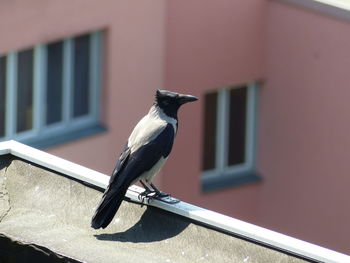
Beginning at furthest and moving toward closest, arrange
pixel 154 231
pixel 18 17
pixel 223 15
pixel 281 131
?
pixel 281 131 < pixel 223 15 < pixel 18 17 < pixel 154 231

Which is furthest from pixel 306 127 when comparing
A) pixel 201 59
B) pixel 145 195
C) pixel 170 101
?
pixel 145 195

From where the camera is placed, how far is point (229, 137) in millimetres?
21500

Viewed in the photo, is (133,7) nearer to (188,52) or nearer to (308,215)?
(188,52)

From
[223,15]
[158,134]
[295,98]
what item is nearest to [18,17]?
[223,15]

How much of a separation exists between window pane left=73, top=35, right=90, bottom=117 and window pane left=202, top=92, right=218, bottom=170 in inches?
90.7

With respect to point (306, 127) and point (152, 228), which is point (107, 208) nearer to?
point (152, 228)

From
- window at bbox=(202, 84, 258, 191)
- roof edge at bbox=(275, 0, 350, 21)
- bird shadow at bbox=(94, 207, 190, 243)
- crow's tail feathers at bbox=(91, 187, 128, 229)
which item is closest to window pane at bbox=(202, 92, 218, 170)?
window at bbox=(202, 84, 258, 191)

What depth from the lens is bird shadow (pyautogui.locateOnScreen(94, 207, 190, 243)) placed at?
279 inches

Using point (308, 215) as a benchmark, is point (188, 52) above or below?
above

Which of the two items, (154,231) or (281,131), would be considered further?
(281,131)

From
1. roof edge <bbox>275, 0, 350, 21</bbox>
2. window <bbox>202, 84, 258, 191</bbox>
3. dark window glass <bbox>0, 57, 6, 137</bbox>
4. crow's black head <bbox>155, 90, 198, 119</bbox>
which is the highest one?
roof edge <bbox>275, 0, 350, 21</bbox>

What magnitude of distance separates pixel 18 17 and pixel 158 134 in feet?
27.1

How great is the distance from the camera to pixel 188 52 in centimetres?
1964

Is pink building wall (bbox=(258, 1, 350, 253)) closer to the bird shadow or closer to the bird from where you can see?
the bird
